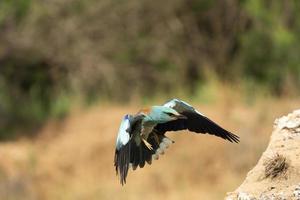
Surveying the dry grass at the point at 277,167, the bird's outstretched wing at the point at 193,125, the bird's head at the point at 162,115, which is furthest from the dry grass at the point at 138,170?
the dry grass at the point at 277,167

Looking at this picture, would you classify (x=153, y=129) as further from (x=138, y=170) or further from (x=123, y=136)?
(x=138, y=170)

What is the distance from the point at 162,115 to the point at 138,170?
8.09 metres

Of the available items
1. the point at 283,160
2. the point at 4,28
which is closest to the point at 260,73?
the point at 4,28

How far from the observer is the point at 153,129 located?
516cm

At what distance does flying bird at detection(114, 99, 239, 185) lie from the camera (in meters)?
4.80

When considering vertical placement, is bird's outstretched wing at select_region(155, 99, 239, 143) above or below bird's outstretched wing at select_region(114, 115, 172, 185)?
above

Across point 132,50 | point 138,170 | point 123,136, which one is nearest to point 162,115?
point 123,136

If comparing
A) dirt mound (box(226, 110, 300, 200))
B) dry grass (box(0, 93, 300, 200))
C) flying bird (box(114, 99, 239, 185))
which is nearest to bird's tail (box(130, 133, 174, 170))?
flying bird (box(114, 99, 239, 185))

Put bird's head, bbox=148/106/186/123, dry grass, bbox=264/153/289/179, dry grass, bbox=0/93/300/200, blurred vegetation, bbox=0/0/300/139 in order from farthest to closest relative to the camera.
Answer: blurred vegetation, bbox=0/0/300/139, dry grass, bbox=0/93/300/200, bird's head, bbox=148/106/186/123, dry grass, bbox=264/153/289/179

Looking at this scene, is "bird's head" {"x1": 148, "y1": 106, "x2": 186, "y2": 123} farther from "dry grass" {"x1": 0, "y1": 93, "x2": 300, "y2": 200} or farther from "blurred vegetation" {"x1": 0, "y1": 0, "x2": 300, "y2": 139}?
"blurred vegetation" {"x1": 0, "y1": 0, "x2": 300, "y2": 139}

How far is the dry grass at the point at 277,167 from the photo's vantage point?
4387 mm

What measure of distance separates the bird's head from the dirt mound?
22.1 inches

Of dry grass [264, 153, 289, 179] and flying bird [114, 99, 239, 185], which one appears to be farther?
flying bird [114, 99, 239, 185]

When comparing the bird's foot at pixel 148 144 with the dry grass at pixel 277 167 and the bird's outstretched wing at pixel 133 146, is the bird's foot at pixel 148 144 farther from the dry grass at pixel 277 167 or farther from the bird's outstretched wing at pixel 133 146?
the dry grass at pixel 277 167
